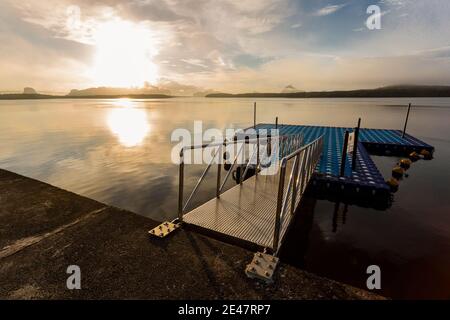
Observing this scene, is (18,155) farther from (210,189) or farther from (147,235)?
(147,235)

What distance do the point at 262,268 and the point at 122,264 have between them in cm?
189

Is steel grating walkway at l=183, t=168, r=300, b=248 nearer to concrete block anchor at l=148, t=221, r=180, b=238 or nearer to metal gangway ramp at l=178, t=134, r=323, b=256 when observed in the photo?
metal gangway ramp at l=178, t=134, r=323, b=256

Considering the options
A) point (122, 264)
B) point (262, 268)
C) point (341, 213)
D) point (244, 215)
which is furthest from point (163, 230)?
point (341, 213)

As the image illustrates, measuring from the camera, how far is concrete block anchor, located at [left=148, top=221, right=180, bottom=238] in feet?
12.8

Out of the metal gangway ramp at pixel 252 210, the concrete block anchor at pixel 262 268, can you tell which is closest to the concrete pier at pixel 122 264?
the concrete block anchor at pixel 262 268

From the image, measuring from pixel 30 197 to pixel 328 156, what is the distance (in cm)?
1583

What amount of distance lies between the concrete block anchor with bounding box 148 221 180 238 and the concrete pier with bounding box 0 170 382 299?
104 mm

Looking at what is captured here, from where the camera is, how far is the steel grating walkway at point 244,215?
179 inches

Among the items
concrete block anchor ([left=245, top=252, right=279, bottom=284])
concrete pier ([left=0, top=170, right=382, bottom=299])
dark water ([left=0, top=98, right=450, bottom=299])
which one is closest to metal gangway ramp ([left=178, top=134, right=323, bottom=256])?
concrete block anchor ([left=245, top=252, right=279, bottom=284])

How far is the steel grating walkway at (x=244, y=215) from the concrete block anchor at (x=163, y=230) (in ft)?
1.75

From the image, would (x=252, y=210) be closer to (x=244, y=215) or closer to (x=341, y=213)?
(x=244, y=215)

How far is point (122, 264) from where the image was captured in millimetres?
3270

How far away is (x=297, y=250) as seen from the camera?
8.61 metres
